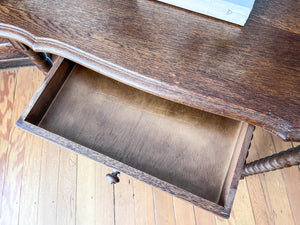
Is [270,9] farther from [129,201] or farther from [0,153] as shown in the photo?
[0,153]

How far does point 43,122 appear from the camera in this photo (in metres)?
0.57

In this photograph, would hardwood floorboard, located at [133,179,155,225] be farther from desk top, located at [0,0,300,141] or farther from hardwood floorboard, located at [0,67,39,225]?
desk top, located at [0,0,300,141]

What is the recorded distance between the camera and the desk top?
383mm

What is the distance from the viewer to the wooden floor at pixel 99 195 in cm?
80

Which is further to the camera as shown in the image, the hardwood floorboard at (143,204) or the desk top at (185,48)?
the hardwood floorboard at (143,204)

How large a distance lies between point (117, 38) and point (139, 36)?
1.5 inches

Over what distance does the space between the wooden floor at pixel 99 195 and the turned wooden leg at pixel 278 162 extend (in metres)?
0.21

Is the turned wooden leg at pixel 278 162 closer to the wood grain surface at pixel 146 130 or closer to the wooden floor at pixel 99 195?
the wood grain surface at pixel 146 130

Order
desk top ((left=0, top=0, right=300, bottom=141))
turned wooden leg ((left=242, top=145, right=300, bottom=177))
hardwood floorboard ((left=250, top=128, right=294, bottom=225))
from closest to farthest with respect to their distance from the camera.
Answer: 1. desk top ((left=0, top=0, right=300, bottom=141))
2. turned wooden leg ((left=242, top=145, right=300, bottom=177))
3. hardwood floorboard ((left=250, top=128, right=294, bottom=225))

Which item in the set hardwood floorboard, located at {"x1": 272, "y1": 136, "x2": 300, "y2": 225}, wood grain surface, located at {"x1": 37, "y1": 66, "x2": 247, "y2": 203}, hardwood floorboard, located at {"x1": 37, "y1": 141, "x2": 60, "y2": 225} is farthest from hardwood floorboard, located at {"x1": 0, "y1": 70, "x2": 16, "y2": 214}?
hardwood floorboard, located at {"x1": 272, "y1": 136, "x2": 300, "y2": 225}

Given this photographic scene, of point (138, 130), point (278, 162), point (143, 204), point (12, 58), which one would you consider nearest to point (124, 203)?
point (143, 204)

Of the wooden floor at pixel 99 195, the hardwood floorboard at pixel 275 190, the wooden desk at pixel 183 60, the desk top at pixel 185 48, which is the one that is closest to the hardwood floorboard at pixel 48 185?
the wooden floor at pixel 99 195

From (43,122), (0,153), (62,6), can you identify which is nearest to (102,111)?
(43,122)

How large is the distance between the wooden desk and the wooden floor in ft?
1.08
